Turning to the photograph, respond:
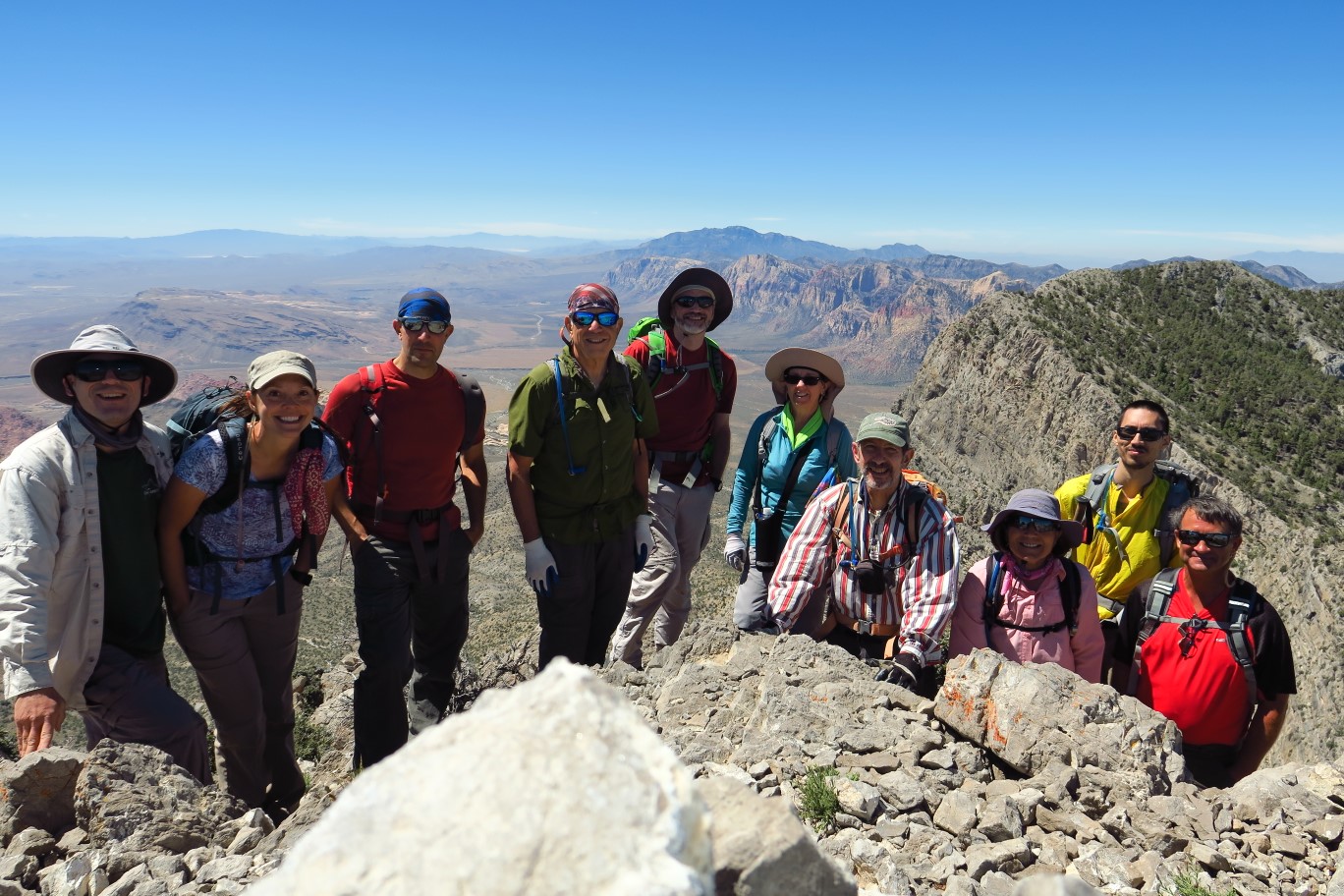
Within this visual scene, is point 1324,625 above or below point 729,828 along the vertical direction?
below

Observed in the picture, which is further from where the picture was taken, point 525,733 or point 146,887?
point 146,887

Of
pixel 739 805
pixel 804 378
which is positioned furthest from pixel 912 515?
pixel 739 805

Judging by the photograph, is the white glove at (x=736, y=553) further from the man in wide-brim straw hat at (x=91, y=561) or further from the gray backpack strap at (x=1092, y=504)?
the man in wide-brim straw hat at (x=91, y=561)

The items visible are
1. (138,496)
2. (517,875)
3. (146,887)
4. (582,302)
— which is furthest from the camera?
(582,302)

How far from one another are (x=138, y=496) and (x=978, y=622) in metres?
5.21

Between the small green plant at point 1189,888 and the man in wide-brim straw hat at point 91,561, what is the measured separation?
16.9ft

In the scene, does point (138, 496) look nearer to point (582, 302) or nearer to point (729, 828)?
point (582, 302)

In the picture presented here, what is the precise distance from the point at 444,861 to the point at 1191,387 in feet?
182

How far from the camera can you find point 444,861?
4.81ft

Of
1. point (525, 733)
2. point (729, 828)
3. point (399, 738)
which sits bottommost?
point (399, 738)

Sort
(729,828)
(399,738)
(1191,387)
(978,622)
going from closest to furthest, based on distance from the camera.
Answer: (729,828), (978,622), (399,738), (1191,387)

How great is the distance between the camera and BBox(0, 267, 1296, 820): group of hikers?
416cm

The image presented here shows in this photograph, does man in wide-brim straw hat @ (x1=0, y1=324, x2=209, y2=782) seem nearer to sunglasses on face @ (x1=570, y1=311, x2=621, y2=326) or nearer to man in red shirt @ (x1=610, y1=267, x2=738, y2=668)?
sunglasses on face @ (x1=570, y1=311, x2=621, y2=326)

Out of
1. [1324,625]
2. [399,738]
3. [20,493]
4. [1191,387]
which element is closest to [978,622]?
[399,738]
